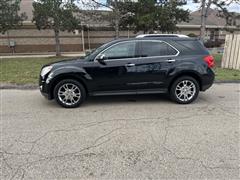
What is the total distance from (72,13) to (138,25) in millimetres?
4761

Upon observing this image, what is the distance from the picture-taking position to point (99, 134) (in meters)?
4.21

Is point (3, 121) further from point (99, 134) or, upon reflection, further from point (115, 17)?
point (115, 17)

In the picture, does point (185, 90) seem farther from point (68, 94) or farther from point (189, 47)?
point (68, 94)

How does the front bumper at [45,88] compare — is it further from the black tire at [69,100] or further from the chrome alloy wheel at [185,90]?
the chrome alloy wheel at [185,90]

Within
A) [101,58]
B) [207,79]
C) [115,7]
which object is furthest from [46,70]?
[115,7]

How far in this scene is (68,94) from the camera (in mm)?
5809

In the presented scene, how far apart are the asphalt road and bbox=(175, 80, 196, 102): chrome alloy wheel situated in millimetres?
299

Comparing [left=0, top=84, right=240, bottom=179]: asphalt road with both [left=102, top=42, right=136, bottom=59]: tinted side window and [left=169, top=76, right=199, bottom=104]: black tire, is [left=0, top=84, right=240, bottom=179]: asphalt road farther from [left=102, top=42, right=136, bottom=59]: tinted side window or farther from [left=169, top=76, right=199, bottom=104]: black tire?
[left=102, top=42, right=136, bottom=59]: tinted side window

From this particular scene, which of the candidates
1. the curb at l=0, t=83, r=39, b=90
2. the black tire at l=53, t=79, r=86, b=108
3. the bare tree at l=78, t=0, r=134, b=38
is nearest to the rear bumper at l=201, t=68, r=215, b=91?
the black tire at l=53, t=79, r=86, b=108

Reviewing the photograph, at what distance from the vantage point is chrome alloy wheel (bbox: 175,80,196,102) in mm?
6129

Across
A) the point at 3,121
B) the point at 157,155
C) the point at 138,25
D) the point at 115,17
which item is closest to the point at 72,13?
the point at 115,17

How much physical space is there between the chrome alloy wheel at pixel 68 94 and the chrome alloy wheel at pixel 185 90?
252 cm

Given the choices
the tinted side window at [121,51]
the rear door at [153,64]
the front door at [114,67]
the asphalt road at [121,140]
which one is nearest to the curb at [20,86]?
the asphalt road at [121,140]

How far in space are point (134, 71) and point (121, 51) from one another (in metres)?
0.59
